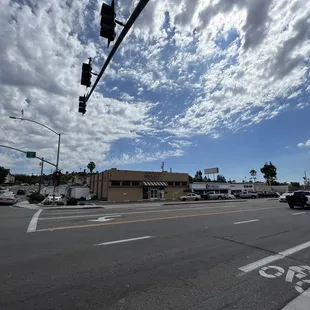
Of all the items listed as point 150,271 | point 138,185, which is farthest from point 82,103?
point 138,185

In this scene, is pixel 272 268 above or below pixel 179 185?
below

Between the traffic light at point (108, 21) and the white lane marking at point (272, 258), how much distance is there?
635 cm

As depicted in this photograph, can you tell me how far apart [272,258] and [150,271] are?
3423mm

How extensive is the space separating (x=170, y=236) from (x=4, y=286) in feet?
19.2

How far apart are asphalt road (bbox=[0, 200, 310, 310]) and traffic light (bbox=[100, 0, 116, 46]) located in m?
5.47

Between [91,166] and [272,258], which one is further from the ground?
[91,166]

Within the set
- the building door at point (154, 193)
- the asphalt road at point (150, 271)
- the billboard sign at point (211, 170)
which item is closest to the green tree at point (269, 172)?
the billboard sign at point (211, 170)

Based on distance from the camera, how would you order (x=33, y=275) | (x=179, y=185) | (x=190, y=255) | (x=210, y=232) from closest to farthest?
(x=33, y=275) < (x=190, y=255) < (x=210, y=232) < (x=179, y=185)

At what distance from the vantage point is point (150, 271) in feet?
18.0

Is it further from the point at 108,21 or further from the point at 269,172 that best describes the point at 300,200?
the point at 269,172

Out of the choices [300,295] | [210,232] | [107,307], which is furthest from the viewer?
[210,232]

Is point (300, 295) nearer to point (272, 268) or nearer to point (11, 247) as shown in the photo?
point (272, 268)

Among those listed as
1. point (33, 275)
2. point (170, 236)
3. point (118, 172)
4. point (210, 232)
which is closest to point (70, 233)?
point (170, 236)

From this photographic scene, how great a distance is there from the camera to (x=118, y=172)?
48125mm
